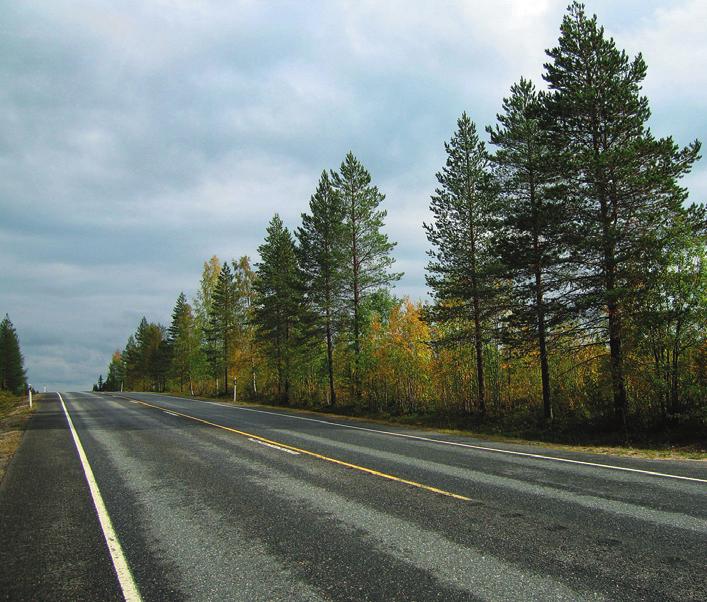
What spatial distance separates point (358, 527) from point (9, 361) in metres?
112

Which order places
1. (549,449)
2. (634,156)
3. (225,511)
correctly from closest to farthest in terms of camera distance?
(225,511), (549,449), (634,156)

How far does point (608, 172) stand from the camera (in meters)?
14.3

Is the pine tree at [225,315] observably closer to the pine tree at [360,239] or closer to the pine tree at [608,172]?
the pine tree at [360,239]

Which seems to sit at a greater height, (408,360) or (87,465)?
(408,360)

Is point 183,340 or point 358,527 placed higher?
point 183,340

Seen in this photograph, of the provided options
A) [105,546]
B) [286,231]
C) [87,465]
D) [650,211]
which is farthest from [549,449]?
[286,231]

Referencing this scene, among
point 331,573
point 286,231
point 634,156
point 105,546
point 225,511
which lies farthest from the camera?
point 286,231

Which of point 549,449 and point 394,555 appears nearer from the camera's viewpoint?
point 394,555

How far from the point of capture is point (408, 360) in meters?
24.8

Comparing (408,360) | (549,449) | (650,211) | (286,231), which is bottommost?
(549,449)

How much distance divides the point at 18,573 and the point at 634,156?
1740cm

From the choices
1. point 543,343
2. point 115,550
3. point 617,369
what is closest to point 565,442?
point 617,369

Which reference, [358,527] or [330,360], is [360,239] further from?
[358,527]

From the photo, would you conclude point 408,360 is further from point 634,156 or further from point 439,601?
point 439,601
